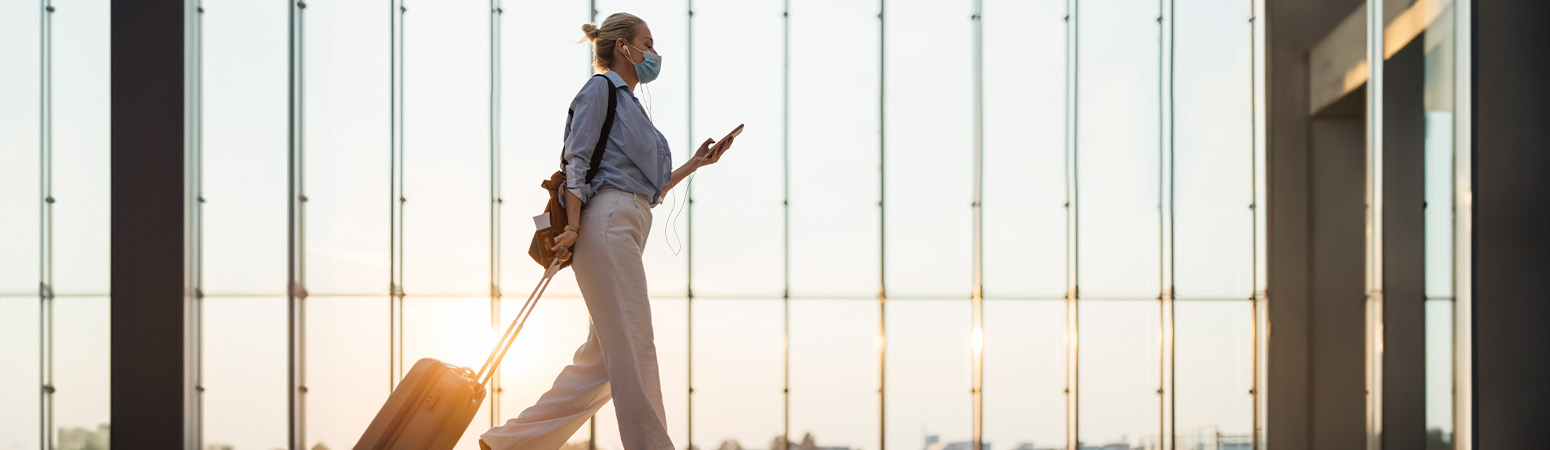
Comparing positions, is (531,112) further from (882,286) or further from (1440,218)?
(1440,218)

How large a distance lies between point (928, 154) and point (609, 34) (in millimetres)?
1999

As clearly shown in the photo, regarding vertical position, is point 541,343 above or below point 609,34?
below

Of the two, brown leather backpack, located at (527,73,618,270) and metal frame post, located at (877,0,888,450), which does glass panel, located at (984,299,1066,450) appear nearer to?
metal frame post, located at (877,0,888,450)

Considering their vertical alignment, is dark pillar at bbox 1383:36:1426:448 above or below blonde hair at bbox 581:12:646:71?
below

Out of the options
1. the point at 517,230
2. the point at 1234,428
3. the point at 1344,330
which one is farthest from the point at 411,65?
the point at 1344,330

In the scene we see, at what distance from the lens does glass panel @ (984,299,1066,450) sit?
4.30 metres

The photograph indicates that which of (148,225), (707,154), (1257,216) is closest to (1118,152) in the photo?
(1257,216)

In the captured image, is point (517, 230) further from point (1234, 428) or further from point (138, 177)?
point (1234, 428)

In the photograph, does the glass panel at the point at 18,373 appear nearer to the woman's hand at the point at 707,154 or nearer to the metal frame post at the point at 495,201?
the metal frame post at the point at 495,201

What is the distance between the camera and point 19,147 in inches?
162

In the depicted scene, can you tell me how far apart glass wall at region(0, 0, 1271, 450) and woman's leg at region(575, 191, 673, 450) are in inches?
67.7

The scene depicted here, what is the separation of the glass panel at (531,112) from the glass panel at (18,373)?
192 cm

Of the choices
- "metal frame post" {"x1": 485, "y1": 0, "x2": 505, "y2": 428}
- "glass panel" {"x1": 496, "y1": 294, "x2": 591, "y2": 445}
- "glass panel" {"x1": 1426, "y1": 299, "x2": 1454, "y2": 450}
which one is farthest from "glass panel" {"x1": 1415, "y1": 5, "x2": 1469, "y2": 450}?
"metal frame post" {"x1": 485, "y1": 0, "x2": 505, "y2": 428}

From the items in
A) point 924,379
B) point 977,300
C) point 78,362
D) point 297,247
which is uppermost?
point 297,247
